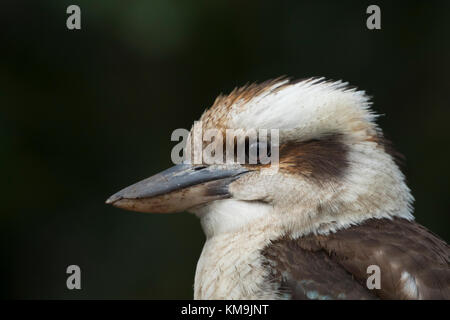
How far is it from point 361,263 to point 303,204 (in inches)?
13.7

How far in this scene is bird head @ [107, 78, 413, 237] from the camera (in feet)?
8.86

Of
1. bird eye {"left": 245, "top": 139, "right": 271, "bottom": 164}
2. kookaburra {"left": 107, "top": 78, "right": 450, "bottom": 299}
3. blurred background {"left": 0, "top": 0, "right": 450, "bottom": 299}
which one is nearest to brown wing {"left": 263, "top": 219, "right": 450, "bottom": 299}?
kookaburra {"left": 107, "top": 78, "right": 450, "bottom": 299}

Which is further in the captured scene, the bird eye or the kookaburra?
the bird eye

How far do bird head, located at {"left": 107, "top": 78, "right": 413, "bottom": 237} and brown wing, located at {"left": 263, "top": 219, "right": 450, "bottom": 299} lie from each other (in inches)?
4.0

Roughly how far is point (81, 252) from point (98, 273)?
0.20 meters

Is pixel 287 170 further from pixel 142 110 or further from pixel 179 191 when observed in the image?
pixel 142 110

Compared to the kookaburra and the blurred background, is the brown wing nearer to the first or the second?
the kookaburra

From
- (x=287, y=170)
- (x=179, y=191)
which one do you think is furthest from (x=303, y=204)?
(x=179, y=191)

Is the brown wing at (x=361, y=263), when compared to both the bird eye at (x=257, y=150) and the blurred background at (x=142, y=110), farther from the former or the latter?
the blurred background at (x=142, y=110)

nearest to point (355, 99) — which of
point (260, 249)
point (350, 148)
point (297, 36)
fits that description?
point (350, 148)

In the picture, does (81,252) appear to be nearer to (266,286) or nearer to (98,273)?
(98,273)

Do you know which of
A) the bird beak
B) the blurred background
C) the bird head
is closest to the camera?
the bird head

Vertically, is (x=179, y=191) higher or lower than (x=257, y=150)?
lower

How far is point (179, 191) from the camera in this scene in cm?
283
